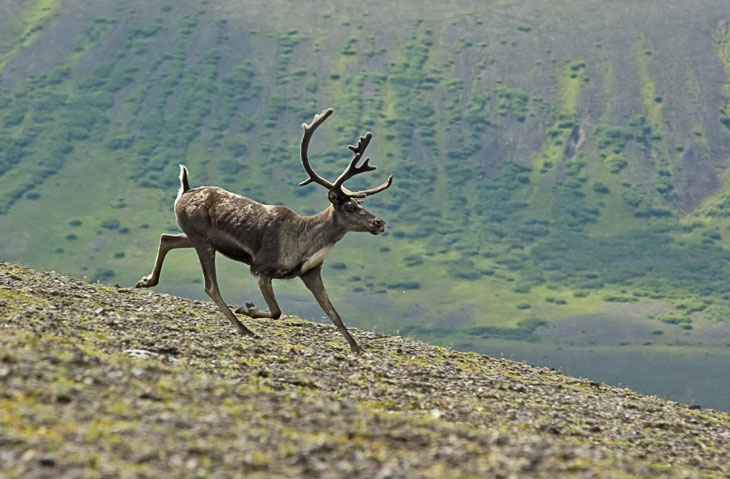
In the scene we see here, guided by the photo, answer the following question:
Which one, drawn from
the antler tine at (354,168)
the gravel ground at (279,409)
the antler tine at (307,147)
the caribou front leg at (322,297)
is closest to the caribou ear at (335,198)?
the antler tine at (354,168)

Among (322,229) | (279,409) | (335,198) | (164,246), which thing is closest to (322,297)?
(322,229)

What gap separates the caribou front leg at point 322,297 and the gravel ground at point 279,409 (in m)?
0.32

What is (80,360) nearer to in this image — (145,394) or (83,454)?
(145,394)

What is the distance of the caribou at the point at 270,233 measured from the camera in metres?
25.5

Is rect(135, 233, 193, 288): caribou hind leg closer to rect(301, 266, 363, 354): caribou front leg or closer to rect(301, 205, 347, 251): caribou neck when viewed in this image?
rect(301, 205, 347, 251): caribou neck

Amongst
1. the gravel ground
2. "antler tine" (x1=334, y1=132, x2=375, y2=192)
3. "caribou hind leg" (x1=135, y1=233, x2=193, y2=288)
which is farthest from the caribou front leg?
"caribou hind leg" (x1=135, y1=233, x2=193, y2=288)

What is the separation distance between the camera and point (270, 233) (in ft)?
83.9

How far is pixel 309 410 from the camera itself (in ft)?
54.1

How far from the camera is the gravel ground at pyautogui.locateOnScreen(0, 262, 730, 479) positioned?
14.1 m

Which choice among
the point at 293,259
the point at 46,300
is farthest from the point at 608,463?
the point at 46,300

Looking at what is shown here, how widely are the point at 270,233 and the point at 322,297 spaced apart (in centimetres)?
146

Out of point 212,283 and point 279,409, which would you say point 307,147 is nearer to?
point 212,283

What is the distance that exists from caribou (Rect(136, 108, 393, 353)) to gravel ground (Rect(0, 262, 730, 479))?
1.01 metres

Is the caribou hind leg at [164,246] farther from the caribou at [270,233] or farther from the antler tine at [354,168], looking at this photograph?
the antler tine at [354,168]
